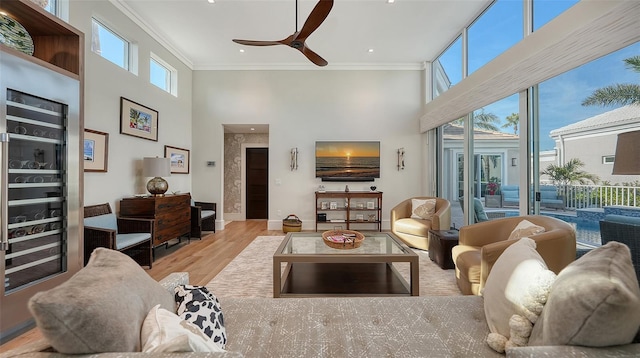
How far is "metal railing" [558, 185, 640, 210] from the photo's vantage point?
81.7 inches

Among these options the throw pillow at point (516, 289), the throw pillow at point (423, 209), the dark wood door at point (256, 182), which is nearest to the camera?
the throw pillow at point (516, 289)

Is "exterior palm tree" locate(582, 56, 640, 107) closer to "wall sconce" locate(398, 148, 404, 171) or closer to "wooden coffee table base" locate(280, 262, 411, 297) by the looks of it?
"wooden coffee table base" locate(280, 262, 411, 297)

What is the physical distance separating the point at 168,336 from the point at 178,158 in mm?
5039

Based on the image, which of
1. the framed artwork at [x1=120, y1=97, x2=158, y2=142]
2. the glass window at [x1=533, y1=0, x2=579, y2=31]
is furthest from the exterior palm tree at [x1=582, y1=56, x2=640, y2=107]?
the framed artwork at [x1=120, y1=97, x2=158, y2=142]

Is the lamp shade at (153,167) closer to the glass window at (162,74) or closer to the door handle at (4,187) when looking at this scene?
the glass window at (162,74)

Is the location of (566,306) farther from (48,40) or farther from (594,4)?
(48,40)

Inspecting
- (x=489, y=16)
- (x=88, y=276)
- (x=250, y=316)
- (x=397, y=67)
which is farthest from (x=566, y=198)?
(x=397, y=67)

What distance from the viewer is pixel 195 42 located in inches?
187

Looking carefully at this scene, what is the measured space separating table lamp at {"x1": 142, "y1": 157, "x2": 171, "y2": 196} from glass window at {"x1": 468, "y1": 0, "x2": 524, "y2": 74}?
508 cm

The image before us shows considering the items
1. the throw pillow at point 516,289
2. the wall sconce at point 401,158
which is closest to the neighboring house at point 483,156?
the wall sconce at point 401,158

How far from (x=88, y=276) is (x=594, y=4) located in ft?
12.6

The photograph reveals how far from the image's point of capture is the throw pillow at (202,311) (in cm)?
112

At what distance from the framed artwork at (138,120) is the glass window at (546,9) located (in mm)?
5332

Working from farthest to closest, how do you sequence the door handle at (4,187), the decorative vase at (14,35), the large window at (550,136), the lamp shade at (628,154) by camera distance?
the large window at (550,136) < the decorative vase at (14,35) < the door handle at (4,187) < the lamp shade at (628,154)
